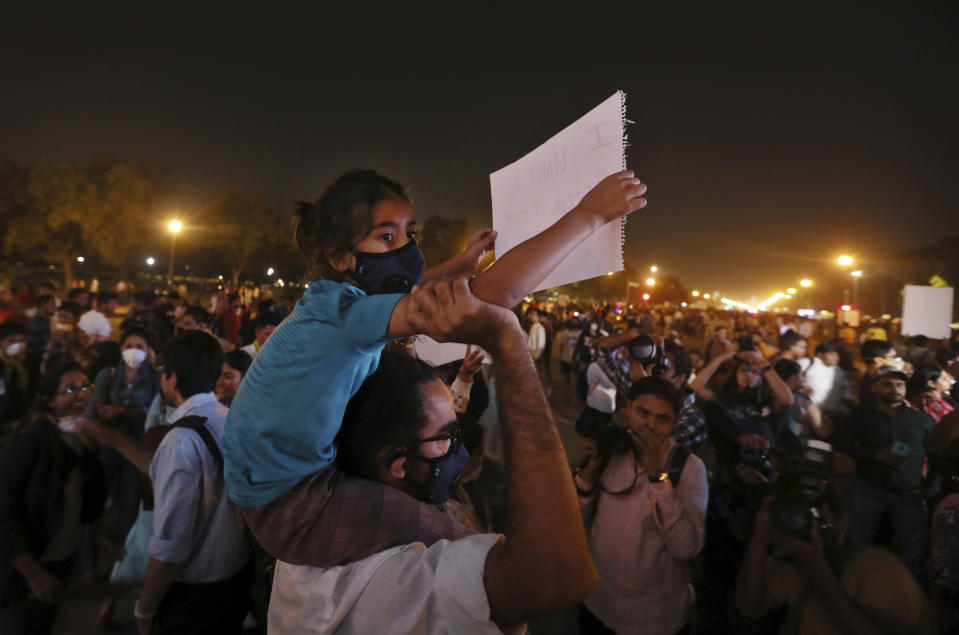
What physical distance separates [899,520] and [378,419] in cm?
562

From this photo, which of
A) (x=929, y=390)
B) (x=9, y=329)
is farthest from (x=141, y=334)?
(x=929, y=390)

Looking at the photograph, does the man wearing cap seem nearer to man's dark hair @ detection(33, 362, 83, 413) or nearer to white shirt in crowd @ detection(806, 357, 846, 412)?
white shirt in crowd @ detection(806, 357, 846, 412)

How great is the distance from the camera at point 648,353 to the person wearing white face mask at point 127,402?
189 inches

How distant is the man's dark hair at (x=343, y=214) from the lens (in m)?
1.56

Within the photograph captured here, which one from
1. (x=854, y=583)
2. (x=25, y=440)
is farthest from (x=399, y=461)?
(x=25, y=440)

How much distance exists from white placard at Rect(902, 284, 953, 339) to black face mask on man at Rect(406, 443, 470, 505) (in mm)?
11252

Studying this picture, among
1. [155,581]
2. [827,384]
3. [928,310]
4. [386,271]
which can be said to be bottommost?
[827,384]

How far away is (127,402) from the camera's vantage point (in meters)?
5.84

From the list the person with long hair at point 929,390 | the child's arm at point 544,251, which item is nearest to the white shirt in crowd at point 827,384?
the person with long hair at point 929,390

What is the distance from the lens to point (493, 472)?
7.74 meters

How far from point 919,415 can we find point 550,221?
5554mm

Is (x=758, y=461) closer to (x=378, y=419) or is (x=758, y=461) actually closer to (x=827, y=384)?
(x=378, y=419)

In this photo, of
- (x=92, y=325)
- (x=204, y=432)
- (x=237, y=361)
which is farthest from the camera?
(x=92, y=325)

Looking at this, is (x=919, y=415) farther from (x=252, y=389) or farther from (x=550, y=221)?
(x=252, y=389)
